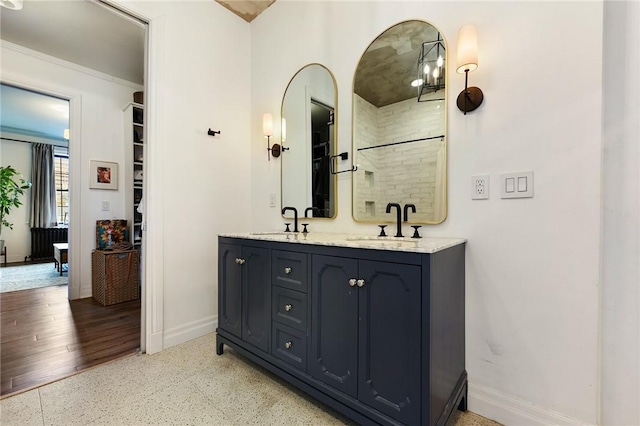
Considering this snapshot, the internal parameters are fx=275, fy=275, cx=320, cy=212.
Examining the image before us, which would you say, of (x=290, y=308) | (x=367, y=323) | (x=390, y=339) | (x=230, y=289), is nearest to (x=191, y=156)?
Answer: (x=230, y=289)

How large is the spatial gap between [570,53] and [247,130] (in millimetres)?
2333

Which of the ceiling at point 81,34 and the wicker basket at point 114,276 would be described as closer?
the ceiling at point 81,34

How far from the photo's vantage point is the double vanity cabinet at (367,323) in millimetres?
1059

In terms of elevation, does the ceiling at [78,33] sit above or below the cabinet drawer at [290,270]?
above

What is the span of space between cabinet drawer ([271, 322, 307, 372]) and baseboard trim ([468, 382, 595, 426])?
879mm

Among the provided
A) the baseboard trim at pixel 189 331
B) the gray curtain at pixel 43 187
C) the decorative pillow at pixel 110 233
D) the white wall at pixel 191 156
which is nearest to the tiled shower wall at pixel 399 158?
the white wall at pixel 191 156

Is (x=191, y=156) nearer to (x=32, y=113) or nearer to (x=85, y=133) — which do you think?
(x=85, y=133)

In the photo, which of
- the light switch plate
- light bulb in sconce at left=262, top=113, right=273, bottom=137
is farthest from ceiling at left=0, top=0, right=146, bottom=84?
the light switch plate

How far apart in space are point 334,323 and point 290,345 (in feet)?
1.19

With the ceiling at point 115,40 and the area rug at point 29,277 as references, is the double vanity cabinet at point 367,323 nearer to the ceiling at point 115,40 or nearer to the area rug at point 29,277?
the ceiling at point 115,40

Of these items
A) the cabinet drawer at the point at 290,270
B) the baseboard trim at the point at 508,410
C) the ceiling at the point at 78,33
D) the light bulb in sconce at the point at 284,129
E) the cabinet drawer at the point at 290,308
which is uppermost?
the ceiling at the point at 78,33

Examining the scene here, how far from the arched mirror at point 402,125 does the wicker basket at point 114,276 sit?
291cm

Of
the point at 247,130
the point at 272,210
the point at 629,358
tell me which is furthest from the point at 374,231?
the point at 247,130

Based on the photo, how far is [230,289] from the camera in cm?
189
